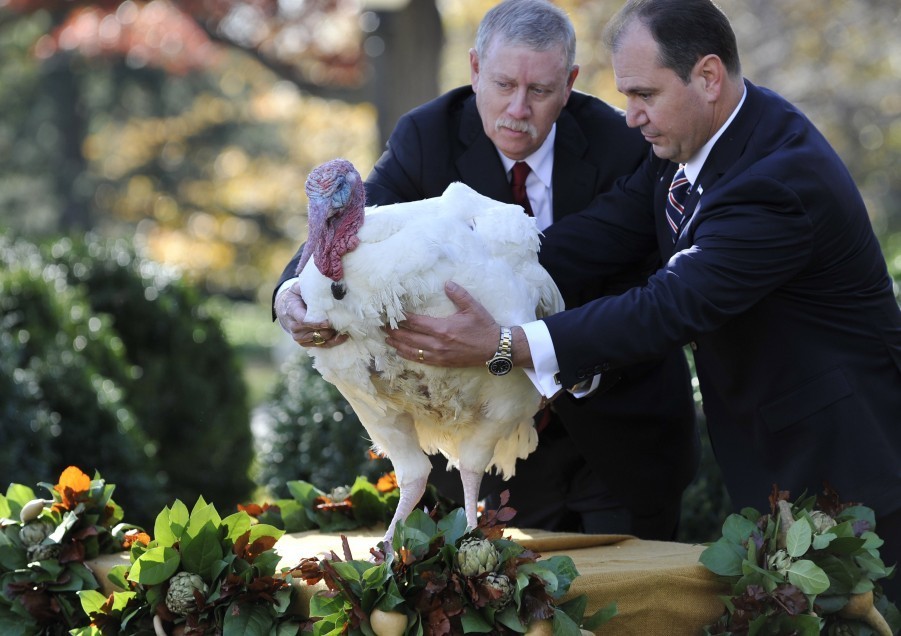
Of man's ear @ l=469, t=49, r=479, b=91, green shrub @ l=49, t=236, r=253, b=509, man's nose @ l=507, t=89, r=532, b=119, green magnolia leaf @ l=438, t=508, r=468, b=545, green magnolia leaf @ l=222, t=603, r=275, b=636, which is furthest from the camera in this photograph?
green shrub @ l=49, t=236, r=253, b=509

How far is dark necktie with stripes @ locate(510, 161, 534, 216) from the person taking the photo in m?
3.72

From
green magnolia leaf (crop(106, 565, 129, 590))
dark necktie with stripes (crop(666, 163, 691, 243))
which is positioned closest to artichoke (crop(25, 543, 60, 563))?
green magnolia leaf (crop(106, 565, 129, 590))

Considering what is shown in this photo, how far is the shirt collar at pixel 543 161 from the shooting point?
3711 mm

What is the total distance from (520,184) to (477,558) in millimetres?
1469

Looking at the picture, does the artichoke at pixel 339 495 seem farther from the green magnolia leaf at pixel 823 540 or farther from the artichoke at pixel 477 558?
the green magnolia leaf at pixel 823 540

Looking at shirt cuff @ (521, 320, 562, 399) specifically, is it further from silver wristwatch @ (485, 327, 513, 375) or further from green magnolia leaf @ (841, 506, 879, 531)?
green magnolia leaf @ (841, 506, 879, 531)

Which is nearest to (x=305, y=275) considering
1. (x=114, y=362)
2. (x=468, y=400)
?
(x=468, y=400)

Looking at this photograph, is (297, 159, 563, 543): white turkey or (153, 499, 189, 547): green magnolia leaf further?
(153, 499, 189, 547): green magnolia leaf

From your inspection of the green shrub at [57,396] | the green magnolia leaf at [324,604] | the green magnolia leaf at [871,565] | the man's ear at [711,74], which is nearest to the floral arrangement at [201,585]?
the green magnolia leaf at [324,604]

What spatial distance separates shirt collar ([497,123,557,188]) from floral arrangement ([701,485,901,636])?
132 centimetres

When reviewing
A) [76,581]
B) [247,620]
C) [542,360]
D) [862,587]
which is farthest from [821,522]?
[76,581]

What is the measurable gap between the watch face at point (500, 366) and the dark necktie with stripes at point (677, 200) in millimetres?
737

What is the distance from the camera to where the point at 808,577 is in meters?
2.88

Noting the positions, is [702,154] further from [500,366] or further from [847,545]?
[847,545]
